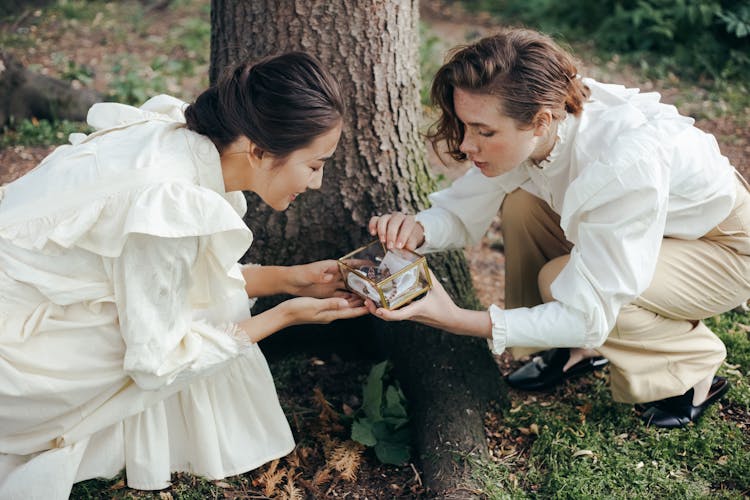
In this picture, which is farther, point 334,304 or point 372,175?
point 372,175

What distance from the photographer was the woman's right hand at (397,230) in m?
2.99

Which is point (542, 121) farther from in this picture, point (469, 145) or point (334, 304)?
point (334, 304)

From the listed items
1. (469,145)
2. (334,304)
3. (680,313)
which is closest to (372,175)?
(469,145)

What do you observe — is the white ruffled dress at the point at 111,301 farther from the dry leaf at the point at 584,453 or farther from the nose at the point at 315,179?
the dry leaf at the point at 584,453

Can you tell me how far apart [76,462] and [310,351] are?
4.03ft

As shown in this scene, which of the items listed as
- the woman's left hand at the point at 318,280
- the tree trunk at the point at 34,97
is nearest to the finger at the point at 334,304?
the woman's left hand at the point at 318,280

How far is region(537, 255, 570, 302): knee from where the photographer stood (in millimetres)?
2957

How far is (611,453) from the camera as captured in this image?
2.89 metres

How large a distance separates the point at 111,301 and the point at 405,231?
1157mm

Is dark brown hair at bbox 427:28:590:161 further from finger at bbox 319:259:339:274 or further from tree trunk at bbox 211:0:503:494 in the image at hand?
finger at bbox 319:259:339:274

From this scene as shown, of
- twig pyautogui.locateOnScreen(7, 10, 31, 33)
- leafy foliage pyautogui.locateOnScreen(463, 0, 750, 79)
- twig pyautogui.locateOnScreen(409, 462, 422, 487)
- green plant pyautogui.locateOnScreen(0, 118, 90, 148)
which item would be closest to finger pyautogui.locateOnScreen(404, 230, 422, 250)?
twig pyautogui.locateOnScreen(409, 462, 422, 487)

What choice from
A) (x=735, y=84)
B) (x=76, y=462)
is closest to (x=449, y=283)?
(x=76, y=462)

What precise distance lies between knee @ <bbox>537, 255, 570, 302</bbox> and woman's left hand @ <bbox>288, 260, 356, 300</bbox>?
2.49 feet

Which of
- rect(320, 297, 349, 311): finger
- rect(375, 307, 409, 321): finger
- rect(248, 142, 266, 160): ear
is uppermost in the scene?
rect(248, 142, 266, 160): ear
